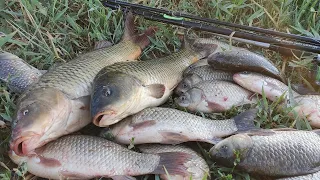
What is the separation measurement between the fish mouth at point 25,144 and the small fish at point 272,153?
1286mm

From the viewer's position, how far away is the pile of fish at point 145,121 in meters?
3.20

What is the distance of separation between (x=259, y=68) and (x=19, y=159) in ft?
7.02

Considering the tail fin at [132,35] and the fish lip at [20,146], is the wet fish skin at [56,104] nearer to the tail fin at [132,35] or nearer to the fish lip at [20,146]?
the fish lip at [20,146]

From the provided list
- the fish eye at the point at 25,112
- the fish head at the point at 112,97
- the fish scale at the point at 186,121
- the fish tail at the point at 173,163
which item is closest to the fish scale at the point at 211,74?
the fish scale at the point at 186,121

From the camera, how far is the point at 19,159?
325cm

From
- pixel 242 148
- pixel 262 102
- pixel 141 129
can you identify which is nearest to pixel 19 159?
pixel 141 129

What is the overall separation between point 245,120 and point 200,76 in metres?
0.69

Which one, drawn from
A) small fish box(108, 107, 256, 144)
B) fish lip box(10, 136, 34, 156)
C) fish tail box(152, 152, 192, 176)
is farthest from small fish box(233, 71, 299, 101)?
fish lip box(10, 136, 34, 156)

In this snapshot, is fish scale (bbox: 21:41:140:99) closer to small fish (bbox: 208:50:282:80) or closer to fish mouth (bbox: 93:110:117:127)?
fish mouth (bbox: 93:110:117:127)

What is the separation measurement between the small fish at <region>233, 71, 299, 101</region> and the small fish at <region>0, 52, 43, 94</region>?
1759 mm

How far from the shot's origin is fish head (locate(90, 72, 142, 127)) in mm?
3195

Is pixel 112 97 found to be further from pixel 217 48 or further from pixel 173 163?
pixel 217 48

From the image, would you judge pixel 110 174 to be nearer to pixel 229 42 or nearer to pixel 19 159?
pixel 19 159

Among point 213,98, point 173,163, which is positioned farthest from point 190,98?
point 173,163
